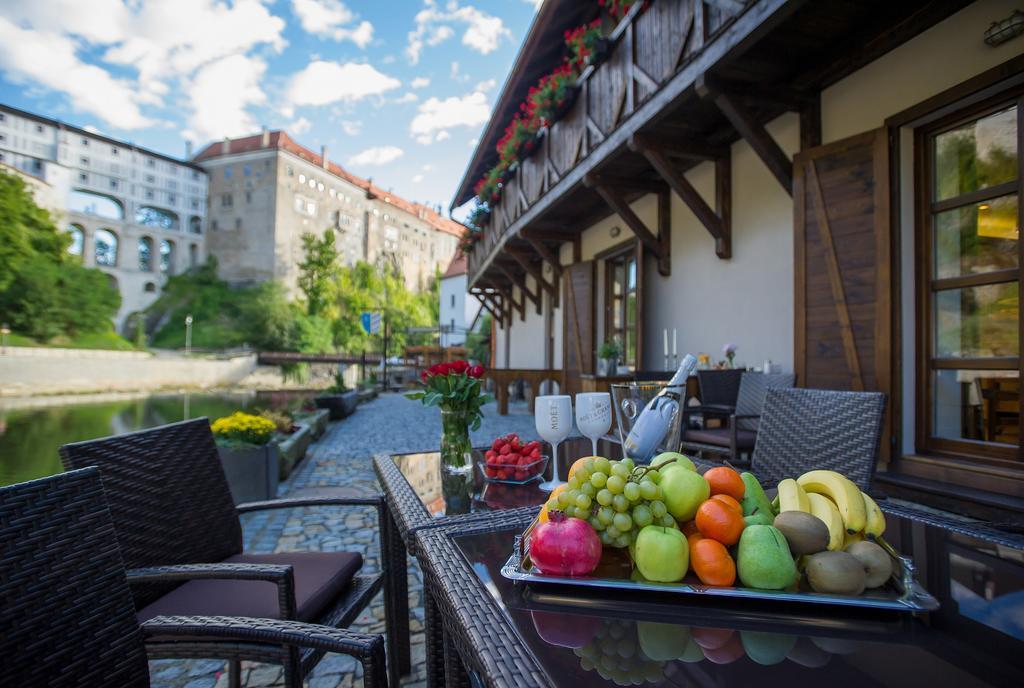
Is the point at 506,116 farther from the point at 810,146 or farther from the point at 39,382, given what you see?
the point at 39,382

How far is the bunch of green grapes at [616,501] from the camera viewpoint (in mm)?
705

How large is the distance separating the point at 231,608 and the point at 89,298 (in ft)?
142

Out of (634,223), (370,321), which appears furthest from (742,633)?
(370,321)

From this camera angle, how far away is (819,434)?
1674 millimetres

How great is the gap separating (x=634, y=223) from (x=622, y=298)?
1.48 meters

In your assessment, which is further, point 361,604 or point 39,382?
point 39,382

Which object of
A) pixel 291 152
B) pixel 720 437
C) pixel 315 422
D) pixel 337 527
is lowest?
pixel 337 527

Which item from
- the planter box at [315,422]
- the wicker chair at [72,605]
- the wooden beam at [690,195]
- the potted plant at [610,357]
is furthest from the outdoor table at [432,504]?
the planter box at [315,422]

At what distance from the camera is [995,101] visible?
2650mm

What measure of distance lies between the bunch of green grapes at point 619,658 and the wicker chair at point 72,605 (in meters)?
0.45

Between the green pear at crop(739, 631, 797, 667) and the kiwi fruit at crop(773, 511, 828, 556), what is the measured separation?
0.13 metres

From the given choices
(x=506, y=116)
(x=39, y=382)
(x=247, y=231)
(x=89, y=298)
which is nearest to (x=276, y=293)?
(x=247, y=231)

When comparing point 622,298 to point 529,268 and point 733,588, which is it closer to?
point 529,268

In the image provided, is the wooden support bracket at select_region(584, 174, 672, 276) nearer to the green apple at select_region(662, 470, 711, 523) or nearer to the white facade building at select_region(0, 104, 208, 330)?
the green apple at select_region(662, 470, 711, 523)
